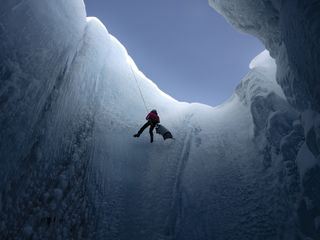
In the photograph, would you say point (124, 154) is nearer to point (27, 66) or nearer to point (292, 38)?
point (27, 66)

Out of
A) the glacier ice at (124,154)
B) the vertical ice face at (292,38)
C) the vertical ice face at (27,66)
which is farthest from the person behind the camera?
the glacier ice at (124,154)

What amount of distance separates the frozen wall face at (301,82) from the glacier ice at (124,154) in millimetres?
40

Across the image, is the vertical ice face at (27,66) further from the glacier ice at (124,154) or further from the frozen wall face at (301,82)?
the frozen wall face at (301,82)

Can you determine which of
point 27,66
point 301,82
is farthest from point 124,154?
point 301,82

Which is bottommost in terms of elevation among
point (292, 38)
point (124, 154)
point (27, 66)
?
point (124, 154)

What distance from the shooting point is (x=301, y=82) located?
6.30 m

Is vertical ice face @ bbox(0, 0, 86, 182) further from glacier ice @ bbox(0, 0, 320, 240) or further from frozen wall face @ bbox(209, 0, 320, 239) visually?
frozen wall face @ bbox(209, 0, 320, 239)

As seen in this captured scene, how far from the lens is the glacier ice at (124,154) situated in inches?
239

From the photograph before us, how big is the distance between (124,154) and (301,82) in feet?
17.7

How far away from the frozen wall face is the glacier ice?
0.13 ft

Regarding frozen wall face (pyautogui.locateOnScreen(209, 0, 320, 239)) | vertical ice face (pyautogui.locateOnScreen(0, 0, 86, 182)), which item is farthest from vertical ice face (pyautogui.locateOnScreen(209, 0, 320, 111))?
vertical ice face (pyautogui.locateOnScreen(0, 0, 86, 182))

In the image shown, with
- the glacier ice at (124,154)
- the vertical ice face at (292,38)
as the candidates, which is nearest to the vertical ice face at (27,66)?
the glacier ice at (124,154)

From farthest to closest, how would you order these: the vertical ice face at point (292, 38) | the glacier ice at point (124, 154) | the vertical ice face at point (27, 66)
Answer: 1. the glacier ice at point (124, 154)
2. the vertical ice face at point (27, 66)
3. the vertical ice face at point (292, 38)

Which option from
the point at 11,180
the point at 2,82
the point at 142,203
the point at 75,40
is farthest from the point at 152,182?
the point at 75,40
